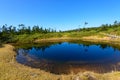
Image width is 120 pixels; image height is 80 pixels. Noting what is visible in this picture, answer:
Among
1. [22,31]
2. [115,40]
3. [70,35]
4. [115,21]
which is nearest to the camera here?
[115,40]

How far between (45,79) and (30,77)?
5.69ft

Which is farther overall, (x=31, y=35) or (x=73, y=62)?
(x=31, y=35)

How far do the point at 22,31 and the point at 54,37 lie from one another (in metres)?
34.0

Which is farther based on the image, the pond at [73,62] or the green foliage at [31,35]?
the green foliage at [31,35]

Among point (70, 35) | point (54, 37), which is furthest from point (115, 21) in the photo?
point (54, 37)

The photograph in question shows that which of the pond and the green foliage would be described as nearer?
the pond

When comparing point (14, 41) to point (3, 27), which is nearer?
point (14, 41)

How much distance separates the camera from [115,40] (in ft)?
262

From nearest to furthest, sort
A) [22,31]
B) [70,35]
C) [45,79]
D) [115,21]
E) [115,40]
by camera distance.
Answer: [45,79] < [115,40] < [70,35] < [22,31] < [115,21]

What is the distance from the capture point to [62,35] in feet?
402

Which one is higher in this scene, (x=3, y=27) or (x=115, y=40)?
(x=3, y=27)

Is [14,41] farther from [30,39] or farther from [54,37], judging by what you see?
[54,37]

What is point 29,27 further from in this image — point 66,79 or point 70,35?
point 66,79

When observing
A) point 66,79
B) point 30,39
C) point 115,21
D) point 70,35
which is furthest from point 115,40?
point 115,21
